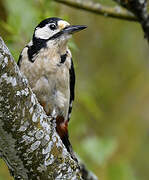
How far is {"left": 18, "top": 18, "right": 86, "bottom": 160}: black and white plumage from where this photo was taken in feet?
12.6

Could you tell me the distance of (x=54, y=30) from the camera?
13.3 ft

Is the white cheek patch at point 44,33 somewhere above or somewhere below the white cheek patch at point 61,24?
below

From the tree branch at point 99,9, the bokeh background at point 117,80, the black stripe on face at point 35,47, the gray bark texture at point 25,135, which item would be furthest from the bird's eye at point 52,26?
the bokeh background at point 117,80

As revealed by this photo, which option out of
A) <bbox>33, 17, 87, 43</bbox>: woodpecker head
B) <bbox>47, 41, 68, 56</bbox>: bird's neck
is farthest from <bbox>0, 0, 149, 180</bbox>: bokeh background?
<bbox>47, 41, 68, 56</bbox>: bird's neck

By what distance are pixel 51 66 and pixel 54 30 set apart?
32 centimetres

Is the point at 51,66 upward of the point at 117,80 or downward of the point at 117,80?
upward

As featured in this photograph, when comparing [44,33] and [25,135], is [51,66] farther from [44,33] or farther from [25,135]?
[25,135]

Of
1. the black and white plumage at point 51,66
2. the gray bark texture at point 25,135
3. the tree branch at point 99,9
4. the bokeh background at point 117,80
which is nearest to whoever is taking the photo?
the gray bark texture at point 25,135

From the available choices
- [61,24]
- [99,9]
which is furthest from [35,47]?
[99,9]

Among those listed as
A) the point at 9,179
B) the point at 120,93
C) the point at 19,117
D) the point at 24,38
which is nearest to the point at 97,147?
the point at 9,179

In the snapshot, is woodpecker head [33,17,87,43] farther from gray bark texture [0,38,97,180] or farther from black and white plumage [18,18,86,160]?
gray bark texture [0,38,97,180]

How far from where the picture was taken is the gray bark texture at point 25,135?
2744 mm

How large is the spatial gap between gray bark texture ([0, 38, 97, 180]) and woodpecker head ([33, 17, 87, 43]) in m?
1.04

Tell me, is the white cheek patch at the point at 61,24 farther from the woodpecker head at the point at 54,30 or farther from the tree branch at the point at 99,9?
the tree branch at the point at 99,9
